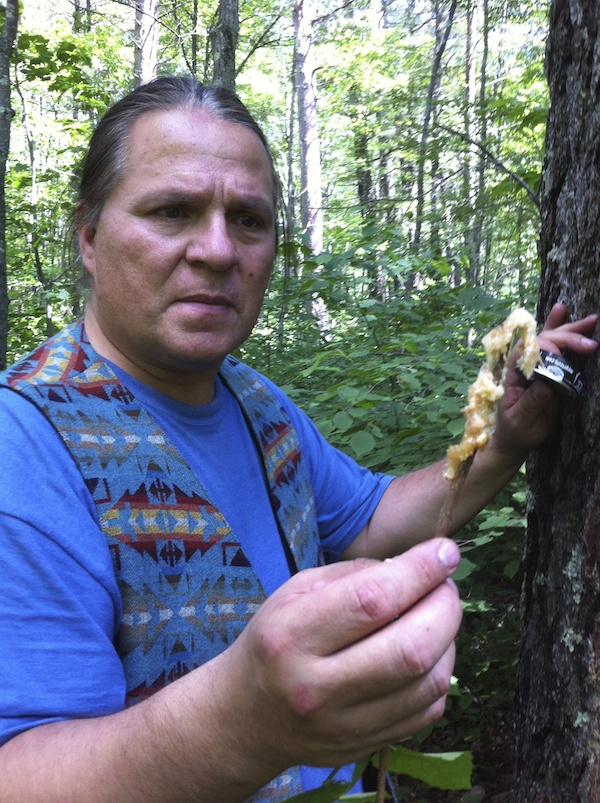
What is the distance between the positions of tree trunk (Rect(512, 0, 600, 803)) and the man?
4.4 inches

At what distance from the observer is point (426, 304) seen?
5.36 meters

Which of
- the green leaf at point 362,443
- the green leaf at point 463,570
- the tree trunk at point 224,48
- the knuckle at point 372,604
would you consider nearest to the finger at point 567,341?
the knuckle at point 372,604

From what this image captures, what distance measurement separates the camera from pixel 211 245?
5.12ft

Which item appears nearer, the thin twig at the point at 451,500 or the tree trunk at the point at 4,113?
the thin twig at the point at 451,500

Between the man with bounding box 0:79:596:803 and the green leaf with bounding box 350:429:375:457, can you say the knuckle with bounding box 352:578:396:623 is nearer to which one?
the man with bounding box 0:79:596:803

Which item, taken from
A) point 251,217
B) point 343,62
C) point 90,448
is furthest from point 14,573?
point 343,62

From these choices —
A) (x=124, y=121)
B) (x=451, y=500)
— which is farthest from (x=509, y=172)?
(x=451, y=500)

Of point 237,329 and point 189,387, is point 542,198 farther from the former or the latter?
point 189,387

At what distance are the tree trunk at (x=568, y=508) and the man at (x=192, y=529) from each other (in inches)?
4.4

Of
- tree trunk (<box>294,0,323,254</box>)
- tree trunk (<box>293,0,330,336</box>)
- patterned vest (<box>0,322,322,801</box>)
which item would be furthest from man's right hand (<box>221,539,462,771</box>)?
tree trunk (<box>294,0,323,254</box>)

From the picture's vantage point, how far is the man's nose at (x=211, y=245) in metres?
1.55

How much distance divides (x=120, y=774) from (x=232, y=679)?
0.78ft

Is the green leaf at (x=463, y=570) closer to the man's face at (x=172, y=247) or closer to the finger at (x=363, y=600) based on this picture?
the man's face at (x=172, y=247)

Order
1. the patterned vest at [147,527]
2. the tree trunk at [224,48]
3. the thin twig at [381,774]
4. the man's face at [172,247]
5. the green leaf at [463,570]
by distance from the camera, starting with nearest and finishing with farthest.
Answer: the thin twig at [381,774], the patterned vest at [147,527], the man's face at [172,247], the green leaf at [463,570], the tree trunk at [224,48]
